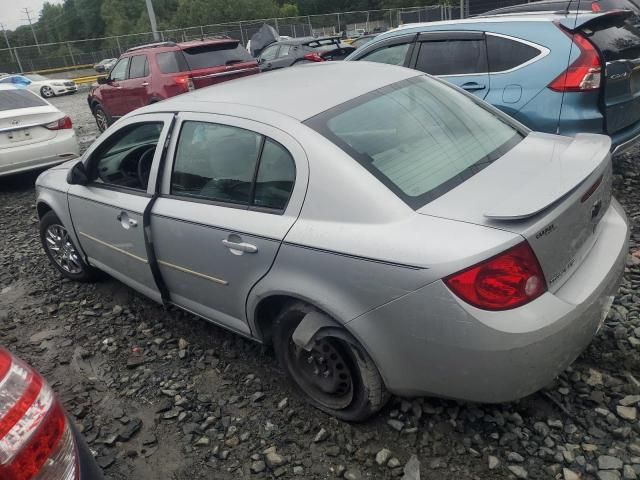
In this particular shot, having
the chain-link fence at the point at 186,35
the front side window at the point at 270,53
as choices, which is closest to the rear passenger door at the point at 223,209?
the front side window at the point at 270,53

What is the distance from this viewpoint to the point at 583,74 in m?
4.18

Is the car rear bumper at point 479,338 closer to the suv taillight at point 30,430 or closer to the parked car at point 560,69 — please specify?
the suv taillight at point 30,430

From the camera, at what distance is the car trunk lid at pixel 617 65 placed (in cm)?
424

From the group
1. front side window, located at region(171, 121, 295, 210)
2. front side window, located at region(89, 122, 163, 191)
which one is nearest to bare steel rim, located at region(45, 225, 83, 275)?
front side window, located at region(89, 122, 163, 191)

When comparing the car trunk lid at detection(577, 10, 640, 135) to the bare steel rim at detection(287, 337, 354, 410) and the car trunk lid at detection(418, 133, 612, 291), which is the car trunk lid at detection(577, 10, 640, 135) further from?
the bare steel rim at detection(287, 337, 354, 410)

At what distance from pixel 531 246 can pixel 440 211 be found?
→ 0.37m

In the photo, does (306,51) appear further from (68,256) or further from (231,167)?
(231,167)

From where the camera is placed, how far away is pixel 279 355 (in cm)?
276

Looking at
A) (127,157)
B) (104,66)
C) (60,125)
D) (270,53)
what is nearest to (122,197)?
(127,157)

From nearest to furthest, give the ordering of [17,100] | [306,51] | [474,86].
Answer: [474,86]
[17,100]
[306,51]

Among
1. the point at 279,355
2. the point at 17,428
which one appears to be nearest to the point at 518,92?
the point at 279,355

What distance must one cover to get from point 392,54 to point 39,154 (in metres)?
5.07

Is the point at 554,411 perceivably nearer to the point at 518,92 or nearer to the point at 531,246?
the point at 531,246

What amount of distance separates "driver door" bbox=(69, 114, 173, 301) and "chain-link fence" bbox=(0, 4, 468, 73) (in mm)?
30986
